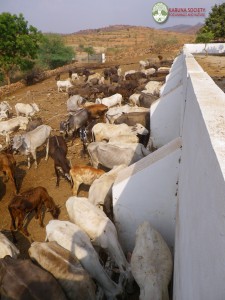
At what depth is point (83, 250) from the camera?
4.95 m

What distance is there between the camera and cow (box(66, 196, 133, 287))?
195 inches

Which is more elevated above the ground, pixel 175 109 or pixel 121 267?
pixel 175 109

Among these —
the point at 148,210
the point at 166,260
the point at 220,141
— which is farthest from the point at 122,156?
the point at 220,141

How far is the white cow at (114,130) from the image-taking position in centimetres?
924

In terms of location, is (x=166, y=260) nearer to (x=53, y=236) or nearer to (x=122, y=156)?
(x=53, y=236)

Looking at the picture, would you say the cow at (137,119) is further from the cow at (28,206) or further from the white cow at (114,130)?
the cow at (28,206)

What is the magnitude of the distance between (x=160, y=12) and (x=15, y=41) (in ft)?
40.3

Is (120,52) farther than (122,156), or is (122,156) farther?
(120,52)

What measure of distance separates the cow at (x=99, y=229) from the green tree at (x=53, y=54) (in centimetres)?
3313

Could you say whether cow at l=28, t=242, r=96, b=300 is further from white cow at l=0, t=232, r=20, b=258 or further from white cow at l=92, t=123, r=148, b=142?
white cow at l=92, t=123, r=148, b=142

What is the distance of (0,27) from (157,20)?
12.7 metres

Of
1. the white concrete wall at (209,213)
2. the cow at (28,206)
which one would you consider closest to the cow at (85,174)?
the cow at (28,206)

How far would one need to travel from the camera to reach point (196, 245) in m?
2.05

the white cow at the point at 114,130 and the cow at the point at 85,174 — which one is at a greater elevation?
the white cow at the point at 114,130
